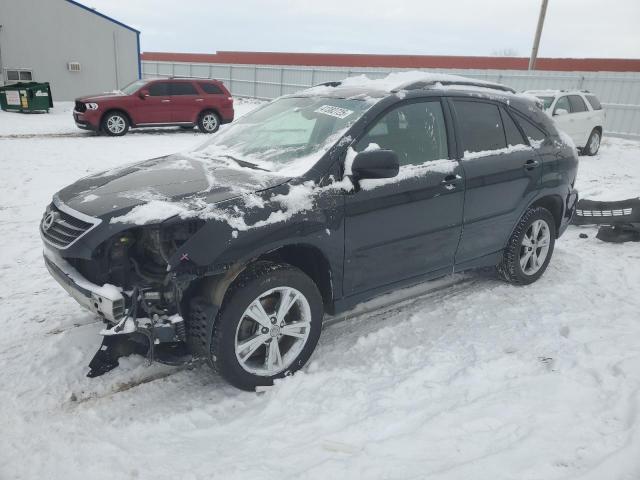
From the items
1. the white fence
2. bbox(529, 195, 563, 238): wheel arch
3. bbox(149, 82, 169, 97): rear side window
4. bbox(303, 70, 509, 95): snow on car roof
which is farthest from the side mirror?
the white fence

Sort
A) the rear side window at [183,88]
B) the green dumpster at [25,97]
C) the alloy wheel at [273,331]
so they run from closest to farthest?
the alloy wheel at [273,331] → the rear side window at [183,88] → the green dumpster at [25,97]

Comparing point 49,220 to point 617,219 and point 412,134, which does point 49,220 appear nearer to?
point 412,134

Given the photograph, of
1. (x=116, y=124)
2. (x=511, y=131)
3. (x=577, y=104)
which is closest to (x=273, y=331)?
(x=511, y=131)

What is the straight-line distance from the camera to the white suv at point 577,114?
39.9ft

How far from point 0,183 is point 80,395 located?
246 inches

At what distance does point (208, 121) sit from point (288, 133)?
1232cm

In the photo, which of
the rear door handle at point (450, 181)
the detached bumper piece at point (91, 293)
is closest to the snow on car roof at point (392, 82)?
the rear door handle at point (450, 181)

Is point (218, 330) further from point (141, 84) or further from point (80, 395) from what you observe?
point (141, 84)

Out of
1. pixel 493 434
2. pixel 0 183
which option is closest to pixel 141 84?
pixel 0 183

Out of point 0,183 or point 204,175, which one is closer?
point 204,175

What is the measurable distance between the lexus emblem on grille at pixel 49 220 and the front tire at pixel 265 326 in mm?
1204

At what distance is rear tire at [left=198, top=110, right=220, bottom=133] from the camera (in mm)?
15148

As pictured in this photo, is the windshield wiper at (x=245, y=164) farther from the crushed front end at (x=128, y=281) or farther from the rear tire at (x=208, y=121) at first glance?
the rear tire at (x=208, y=121)

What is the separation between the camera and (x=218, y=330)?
280 centimetres
